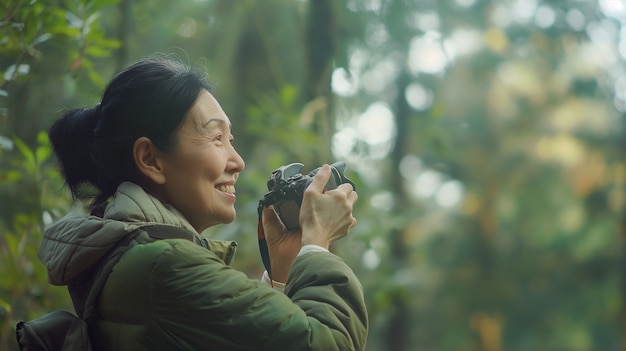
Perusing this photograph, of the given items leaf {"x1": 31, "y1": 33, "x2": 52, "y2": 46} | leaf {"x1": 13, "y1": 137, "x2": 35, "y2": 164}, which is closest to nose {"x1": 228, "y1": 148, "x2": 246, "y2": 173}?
leaf {"x1": 31, "y1": 33, "x2": 52, "y2": 46}

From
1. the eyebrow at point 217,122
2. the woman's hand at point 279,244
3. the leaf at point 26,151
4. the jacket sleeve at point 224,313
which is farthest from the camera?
the leaf at point 26,151

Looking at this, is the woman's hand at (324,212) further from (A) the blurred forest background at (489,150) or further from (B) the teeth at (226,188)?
(A) the blurred forest background at (489,150)

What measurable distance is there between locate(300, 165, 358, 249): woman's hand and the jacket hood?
0.32 meters

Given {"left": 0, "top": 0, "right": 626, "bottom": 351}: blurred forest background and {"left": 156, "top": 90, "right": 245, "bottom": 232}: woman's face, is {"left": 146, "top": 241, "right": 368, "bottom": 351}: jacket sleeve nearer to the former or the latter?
{"left": 156, "top": 90, "right": 245, "bottom": 232}: woman's face

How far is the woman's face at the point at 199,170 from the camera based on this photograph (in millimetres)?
1850

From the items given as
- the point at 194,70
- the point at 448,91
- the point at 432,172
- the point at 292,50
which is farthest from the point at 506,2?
the point at 194,70

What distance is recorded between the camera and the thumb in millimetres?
1836

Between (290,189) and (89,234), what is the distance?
0.56 metres

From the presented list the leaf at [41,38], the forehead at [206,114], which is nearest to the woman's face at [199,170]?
the forehead at [206,114]

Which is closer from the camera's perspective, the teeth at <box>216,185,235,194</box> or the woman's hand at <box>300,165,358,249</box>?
the woman's hand at <box>300,165,358,249</box>

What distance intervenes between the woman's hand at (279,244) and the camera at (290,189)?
3 cm

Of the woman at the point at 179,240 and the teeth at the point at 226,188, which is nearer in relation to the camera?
the woman at the point at 179,240

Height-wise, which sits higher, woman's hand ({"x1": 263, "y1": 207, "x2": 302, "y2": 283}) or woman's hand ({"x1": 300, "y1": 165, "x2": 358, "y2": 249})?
woman's hand ({"x1": 300, "y1": 165, "x2": 358, "y2": 249})

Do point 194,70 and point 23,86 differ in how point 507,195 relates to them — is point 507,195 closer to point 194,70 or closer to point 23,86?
point 23,86
